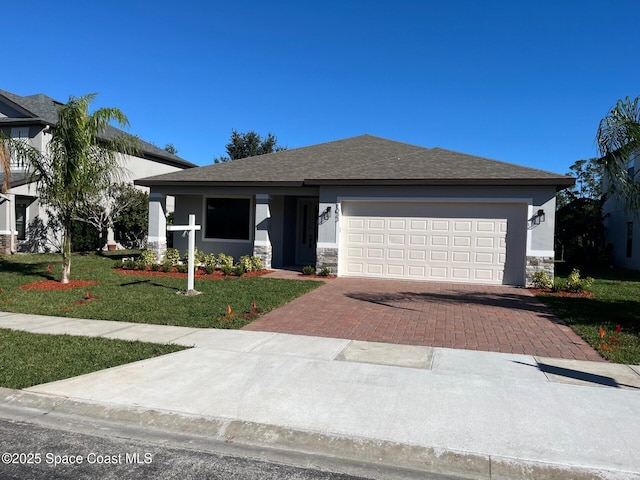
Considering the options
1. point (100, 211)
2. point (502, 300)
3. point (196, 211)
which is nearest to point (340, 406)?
point (502, 300)

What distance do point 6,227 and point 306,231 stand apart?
1334cm

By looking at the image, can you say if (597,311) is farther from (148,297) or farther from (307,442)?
(148,297)

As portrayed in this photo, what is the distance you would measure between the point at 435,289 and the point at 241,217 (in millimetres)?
8400

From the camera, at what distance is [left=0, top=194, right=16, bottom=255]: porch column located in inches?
811

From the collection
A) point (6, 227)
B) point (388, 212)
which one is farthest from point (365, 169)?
point (6, 227)

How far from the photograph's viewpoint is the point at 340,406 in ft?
15.5

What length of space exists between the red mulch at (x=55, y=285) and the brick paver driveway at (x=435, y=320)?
5840 millimetres

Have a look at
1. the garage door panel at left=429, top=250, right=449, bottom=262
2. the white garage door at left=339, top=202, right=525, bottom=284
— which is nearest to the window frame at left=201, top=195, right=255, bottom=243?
the white garage door at left=339, top=202, right=525, bottom=284

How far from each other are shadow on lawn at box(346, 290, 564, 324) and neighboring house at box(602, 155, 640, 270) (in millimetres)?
11411

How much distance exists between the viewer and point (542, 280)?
13.3 m

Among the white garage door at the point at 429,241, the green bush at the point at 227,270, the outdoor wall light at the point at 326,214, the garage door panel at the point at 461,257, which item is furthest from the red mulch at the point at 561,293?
the green bush at the point at 227,270

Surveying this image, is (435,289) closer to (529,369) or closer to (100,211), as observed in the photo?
(529,369)

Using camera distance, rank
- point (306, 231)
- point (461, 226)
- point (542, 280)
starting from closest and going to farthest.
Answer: point (542, 280)
point (461, 226)
point (306, 231)

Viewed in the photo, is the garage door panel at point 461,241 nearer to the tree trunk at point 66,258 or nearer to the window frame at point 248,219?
the window frame at point 248,219
